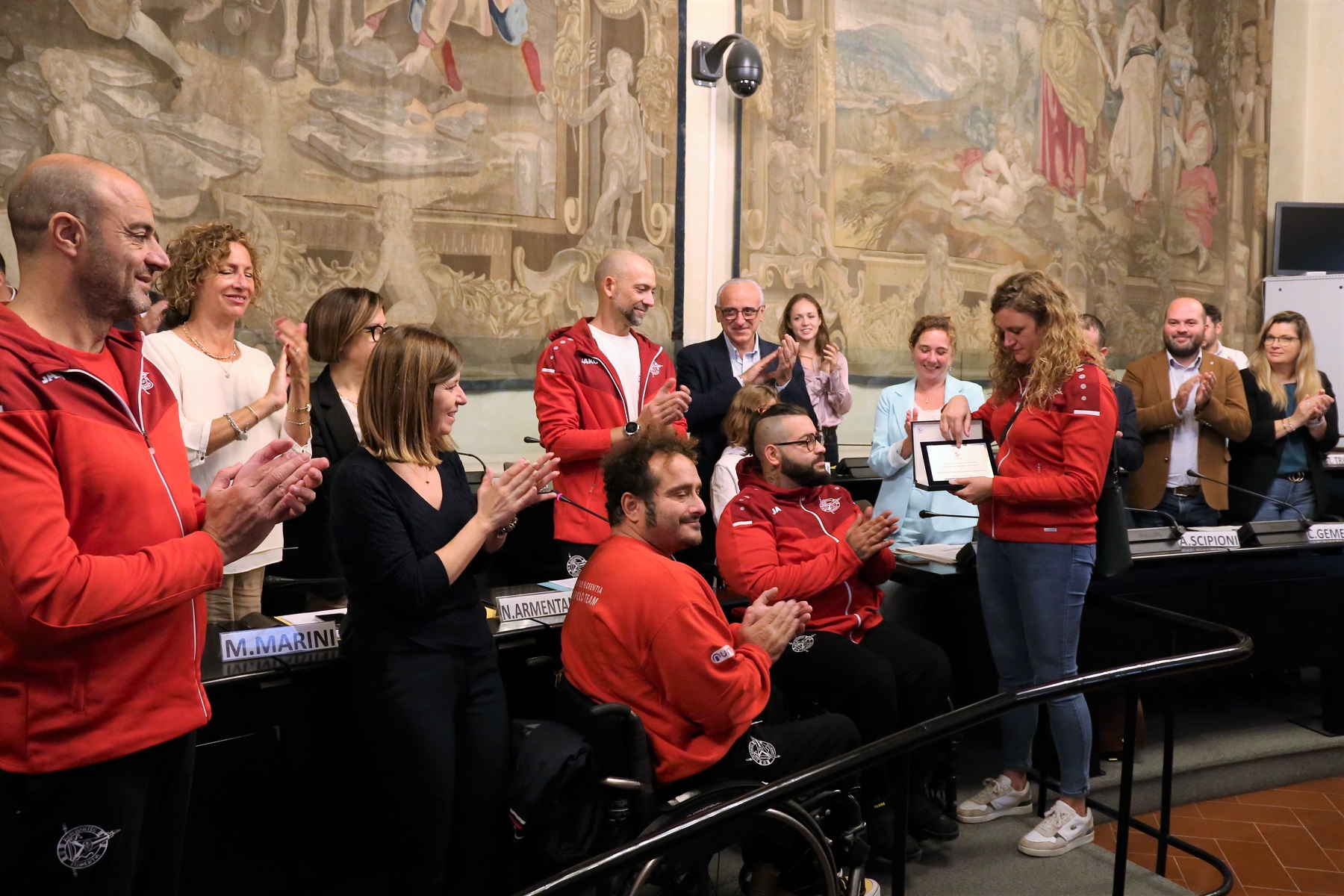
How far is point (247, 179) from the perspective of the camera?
15.6ft

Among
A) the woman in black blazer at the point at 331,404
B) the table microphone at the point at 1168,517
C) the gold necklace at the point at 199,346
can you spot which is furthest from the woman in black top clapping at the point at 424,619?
the table microphone at the point at 1168,517

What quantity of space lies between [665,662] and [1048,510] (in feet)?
5.06

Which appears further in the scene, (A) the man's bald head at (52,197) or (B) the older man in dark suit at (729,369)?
(B) the older man in dark suit at (729,369)

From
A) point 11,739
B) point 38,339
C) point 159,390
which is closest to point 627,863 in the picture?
point 11,739

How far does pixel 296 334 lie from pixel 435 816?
163 centimetres

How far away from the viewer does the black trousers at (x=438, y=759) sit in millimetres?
2307

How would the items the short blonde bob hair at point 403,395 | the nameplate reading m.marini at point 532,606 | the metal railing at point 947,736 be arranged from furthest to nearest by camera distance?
the nameplate reading m.marini at point 532,606 → the short blonde bob hair at point 403,395 → the metal railing at point 947,736

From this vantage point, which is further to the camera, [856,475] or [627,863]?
[856,475]

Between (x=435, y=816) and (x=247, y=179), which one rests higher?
(x=247, y=179)

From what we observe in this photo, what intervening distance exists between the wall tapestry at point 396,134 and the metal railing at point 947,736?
3.36 metres

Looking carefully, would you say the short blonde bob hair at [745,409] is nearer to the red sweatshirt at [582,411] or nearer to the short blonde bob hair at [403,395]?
the red sweatshirt at [582,411]

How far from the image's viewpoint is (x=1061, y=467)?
3373mm

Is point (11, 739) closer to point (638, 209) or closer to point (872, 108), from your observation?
point (638, 209)

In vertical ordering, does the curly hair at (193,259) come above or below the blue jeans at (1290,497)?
above
